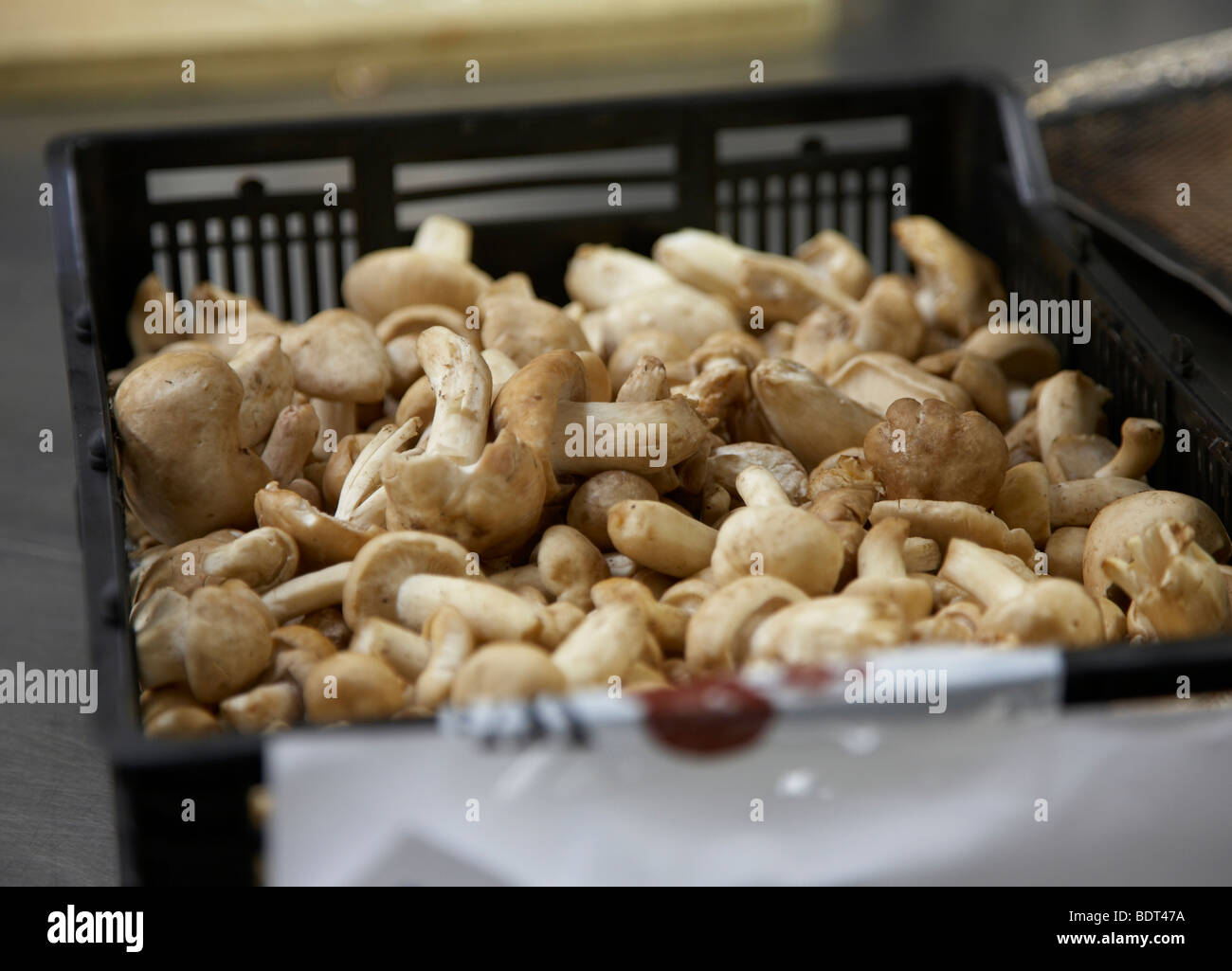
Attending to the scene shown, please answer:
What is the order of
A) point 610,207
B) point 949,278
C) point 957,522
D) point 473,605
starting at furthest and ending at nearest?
point 610,207
point 949,278
point 957,522
point 473,605

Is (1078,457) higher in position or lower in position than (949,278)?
lower

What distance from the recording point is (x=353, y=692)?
76cm

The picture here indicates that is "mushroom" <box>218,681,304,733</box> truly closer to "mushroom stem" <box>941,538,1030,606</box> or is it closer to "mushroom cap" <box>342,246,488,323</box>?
"mushroom stem" <box>941,538,1030,606</box>

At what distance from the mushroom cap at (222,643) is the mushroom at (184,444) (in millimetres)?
165

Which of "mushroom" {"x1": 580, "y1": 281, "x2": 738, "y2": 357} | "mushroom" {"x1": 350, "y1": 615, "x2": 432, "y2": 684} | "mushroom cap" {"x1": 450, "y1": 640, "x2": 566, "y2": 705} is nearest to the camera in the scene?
"mushroom cap" {"x1": 450, "y1": 640, "x2": 566, "y2": 705}

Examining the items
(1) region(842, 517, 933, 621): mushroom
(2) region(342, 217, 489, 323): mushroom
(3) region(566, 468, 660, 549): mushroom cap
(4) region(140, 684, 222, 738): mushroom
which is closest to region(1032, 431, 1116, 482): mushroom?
(1) region(842, 517, 933, 621): mushroom

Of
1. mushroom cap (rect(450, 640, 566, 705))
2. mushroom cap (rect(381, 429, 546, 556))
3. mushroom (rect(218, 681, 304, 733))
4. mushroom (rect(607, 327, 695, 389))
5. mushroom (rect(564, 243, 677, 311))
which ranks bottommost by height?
mushroom (rect(218, 681, 304, 733))

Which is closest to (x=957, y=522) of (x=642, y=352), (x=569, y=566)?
(x=569, y=566)

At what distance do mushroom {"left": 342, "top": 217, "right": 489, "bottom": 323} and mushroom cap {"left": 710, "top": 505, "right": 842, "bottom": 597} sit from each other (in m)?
0.53

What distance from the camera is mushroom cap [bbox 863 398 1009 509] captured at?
0.94 metres

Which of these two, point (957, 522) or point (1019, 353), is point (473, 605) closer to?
point (957, 522)

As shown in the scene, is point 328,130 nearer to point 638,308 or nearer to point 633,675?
point 638,308

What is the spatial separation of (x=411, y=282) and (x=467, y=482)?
1.60ft
